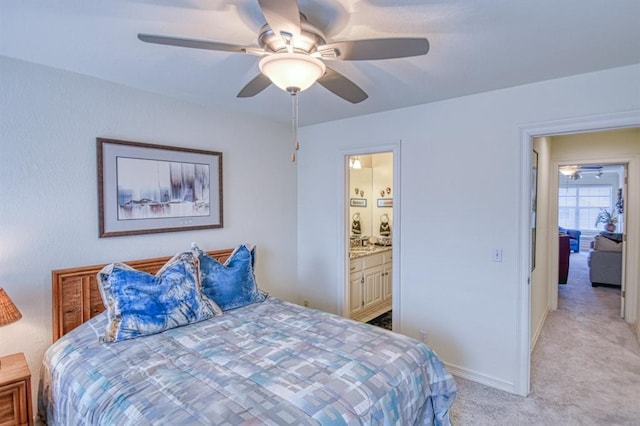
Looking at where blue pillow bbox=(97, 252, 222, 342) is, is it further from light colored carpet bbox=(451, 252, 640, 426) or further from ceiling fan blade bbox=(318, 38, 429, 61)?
light colored carpet bbox=(451, 252, 640, 426)

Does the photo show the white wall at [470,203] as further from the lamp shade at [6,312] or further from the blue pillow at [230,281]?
the lamp shade at [6,312]

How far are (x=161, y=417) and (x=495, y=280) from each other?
2.52m

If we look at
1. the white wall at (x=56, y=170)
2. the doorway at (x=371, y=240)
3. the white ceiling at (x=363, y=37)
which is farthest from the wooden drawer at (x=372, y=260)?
the white ceiling at (x=363, y=37)

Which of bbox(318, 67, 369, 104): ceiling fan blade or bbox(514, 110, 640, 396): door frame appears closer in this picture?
bbox(318, 67, 369, 104): ceiling fan blade

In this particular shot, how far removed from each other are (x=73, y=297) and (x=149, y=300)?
59 cm

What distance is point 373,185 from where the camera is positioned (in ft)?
18.0

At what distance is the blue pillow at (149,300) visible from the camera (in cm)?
212

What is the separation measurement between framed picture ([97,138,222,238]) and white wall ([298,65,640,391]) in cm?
157

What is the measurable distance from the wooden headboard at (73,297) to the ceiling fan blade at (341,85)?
2051 millimetres

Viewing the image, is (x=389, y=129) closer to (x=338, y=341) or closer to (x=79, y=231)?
(x=338, y=341)

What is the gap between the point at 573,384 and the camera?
285cm

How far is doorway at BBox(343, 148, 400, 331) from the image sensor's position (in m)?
3.48

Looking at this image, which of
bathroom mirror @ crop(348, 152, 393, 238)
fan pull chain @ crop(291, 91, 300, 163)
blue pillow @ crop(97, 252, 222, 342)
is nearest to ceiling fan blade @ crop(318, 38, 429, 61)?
fan pull chain @ crop(291, 91, 300, 163)

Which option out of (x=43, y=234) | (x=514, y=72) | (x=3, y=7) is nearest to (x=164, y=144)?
(x=43, y=234)
